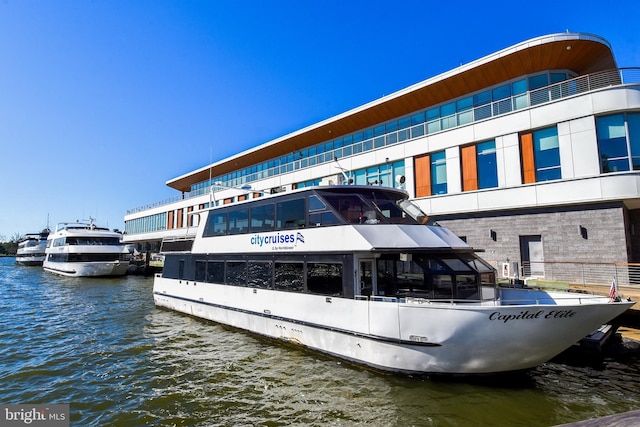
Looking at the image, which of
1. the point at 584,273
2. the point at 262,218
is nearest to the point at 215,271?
the point at 262,218

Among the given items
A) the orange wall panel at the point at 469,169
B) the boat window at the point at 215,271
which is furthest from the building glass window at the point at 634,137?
the boat window at the point at 215,271

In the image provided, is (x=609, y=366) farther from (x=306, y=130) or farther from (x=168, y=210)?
(x=168, y=210)

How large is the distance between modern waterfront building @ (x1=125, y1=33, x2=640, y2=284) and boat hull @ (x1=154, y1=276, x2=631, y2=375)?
5.41m

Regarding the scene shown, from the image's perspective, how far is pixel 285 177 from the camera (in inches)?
1152

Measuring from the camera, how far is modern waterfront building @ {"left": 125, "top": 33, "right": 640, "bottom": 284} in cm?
1441

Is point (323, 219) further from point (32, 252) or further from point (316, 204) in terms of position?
point (32, 252)

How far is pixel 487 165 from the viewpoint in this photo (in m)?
18.1

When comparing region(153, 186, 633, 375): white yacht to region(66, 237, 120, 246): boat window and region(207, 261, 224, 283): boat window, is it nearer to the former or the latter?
region(207, 261, 224, 283): boat window

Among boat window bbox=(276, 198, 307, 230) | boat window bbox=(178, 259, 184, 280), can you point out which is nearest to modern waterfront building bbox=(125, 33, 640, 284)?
boat window bbox=(178, 259, 184, 280)

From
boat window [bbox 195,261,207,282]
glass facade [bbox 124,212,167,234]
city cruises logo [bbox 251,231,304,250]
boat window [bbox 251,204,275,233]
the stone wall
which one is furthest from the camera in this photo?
glass facade [bbox 124,212,167,234]

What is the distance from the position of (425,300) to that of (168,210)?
44.4 meters

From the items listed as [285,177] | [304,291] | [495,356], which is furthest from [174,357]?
[285,177]

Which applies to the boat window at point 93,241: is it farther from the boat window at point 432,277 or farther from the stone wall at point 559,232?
the boat window at point 432,277

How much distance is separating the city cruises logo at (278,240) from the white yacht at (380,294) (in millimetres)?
32
